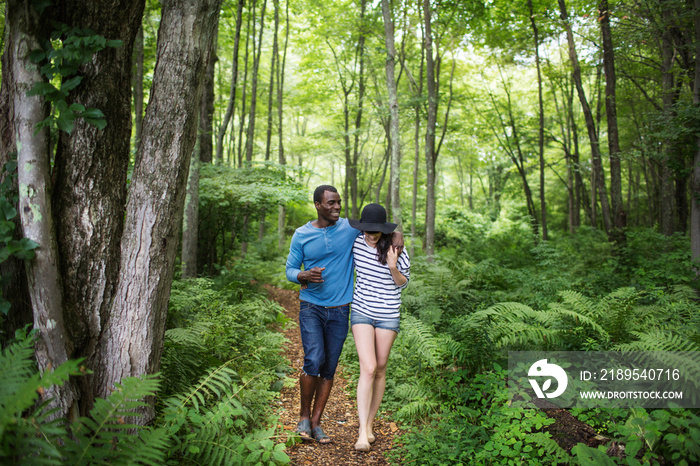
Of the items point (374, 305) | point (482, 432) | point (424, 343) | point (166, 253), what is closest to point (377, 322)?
point (374, 305)

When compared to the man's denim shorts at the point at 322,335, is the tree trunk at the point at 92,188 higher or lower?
higher

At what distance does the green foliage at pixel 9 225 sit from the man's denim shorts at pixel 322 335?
2.13 m

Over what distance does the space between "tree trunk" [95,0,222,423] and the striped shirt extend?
1674 millimetres

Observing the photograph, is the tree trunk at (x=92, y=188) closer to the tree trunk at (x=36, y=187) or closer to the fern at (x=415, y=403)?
the tree trunk at (x=36, y=187)

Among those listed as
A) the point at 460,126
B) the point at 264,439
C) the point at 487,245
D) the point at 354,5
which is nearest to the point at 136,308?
the point at 264,439

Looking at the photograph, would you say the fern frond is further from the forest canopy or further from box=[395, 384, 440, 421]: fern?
box=[395, 384, 440, 421]: fern

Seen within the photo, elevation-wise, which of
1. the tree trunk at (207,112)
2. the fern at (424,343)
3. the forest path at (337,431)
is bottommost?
the forest path at (337,431)

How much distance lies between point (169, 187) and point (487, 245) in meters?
15.2

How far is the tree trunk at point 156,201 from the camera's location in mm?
2803

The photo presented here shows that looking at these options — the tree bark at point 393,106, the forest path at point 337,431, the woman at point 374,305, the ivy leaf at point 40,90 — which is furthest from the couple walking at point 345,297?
the tree bark at point 393,106

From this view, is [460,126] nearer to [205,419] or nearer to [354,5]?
[354,5]

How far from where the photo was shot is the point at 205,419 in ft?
10.3

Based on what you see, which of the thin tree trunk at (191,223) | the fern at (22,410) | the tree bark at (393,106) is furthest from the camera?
the tree bark at (393,106)

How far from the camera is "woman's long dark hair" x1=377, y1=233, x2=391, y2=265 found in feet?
12.1
